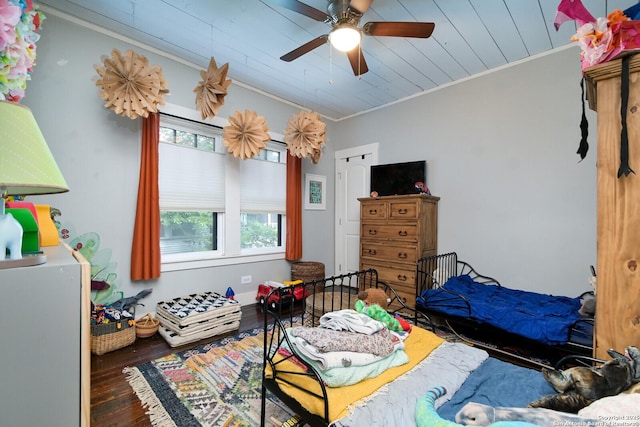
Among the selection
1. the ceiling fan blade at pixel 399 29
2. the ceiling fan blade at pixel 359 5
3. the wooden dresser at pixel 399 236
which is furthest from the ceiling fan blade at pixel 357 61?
the wooden dresser at pixel 399 236

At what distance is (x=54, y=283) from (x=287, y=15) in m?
2.45

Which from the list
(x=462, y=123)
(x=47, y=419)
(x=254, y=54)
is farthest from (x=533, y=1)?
(x=47, y=419)

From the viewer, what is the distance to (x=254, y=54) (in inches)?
115

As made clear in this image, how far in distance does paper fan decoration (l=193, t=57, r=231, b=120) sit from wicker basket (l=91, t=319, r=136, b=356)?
2.02 meters

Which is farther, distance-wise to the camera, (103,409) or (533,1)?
(533,1)

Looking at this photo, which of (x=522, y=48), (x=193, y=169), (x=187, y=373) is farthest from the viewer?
(x=193, y=169)

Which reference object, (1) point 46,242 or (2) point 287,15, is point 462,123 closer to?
(2) point 287,15

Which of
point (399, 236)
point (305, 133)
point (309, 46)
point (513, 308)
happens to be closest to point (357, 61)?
point (309, 46)

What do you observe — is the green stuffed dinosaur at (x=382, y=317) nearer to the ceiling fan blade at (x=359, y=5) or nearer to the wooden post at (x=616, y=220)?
the wooden post at (x=616, y=220)

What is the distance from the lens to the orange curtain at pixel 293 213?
13.2 ft

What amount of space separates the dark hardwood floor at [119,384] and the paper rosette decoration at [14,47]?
5.64 feet

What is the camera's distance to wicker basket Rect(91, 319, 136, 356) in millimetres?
2256

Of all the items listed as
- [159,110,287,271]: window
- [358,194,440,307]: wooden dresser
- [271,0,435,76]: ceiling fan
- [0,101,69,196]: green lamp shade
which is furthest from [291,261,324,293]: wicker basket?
[0,101,69,196]: green lamp shade

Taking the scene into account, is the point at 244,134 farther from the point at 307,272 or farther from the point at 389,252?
the point at 389,252
